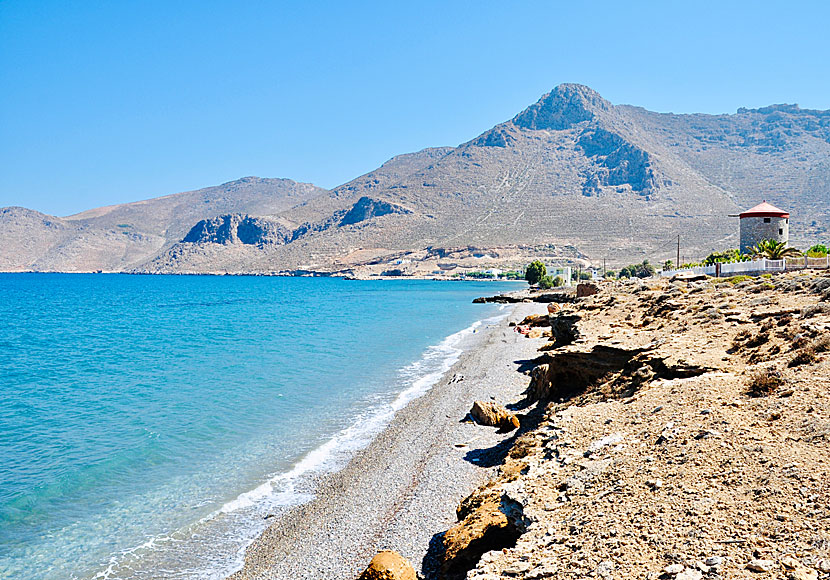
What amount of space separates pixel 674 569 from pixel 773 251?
3926 cm

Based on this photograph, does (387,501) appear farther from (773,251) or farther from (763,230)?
(763,230)

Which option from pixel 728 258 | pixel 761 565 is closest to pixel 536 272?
pixel 728 258

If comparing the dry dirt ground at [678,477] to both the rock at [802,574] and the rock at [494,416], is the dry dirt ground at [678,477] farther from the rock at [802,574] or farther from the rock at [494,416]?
the rock at [494,416]

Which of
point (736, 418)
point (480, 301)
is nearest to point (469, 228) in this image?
point (480, 301)

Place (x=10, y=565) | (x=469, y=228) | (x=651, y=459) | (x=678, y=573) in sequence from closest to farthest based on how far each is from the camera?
1. (x=678, y=573)
2. (x=651, y=459)
3. (x=10, y=565)
4. (x=469, y=228)

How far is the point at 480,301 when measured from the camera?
231 feet

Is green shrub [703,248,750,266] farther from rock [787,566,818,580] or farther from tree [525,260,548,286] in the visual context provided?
rock [787,566,818,580]

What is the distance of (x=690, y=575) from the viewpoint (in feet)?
14.7

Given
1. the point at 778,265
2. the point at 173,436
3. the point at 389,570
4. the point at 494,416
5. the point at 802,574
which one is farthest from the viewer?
the point at 778,265

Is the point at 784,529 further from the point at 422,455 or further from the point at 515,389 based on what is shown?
the point at 515,389

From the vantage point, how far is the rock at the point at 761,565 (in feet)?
14.3

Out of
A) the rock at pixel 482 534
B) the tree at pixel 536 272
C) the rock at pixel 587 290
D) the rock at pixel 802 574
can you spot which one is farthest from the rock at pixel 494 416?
the tree at pixel 536 272

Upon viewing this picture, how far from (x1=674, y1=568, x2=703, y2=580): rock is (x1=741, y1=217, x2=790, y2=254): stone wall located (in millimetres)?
44868

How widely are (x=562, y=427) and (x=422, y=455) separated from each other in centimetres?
444
